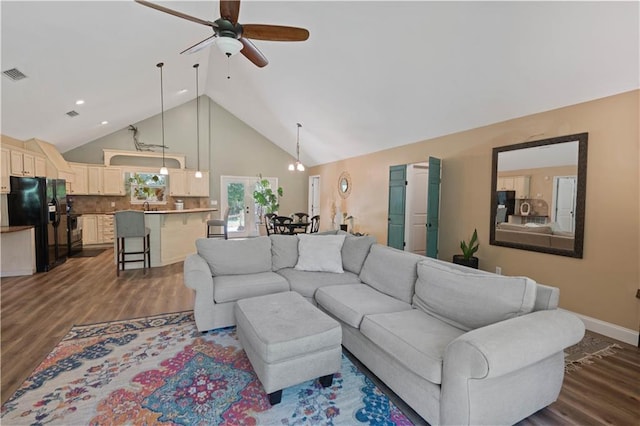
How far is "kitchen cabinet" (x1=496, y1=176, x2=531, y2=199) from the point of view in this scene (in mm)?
3752

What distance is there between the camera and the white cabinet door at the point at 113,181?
7512mm

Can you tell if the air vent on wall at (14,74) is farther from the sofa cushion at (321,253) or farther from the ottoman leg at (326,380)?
the ottoman leg at (326,380)

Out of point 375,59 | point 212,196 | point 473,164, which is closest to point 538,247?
point 473,164

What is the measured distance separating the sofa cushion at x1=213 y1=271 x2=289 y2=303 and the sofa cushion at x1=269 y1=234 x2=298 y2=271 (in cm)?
37

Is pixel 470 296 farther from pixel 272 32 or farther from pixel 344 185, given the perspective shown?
pixel 344 185

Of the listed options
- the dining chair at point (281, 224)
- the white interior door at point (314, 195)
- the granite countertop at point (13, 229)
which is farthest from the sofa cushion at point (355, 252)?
the white interior door at point (314, 195)

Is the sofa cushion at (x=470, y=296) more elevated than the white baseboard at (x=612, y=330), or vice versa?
the sofa cushion at (x=470, y=296)

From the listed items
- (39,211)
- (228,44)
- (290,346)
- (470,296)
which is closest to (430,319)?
(470,296)

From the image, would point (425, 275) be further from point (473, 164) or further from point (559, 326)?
point (473, 164)

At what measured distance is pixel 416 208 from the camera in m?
5.88

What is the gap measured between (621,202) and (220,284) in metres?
4.19

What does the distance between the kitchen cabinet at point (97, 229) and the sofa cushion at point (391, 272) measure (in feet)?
23.7

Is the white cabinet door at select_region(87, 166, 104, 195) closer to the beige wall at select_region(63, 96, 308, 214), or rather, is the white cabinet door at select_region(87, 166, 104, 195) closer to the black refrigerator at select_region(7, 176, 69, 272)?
the beige wall at select_region(63, 96, 308, 214)

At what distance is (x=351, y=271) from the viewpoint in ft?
11.4
